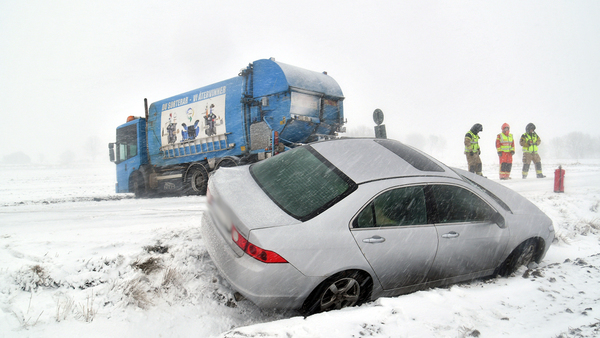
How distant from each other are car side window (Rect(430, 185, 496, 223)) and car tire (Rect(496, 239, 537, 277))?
58 cm

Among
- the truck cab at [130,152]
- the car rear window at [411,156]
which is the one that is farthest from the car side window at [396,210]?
the truck cab at [130,152]

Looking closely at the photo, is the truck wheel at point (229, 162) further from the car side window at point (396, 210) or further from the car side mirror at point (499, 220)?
the car side mirror at point (499, 220)

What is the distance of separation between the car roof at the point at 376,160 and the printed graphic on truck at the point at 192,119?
21.7ft

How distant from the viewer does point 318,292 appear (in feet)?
8.27

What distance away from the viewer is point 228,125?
31.3 feet

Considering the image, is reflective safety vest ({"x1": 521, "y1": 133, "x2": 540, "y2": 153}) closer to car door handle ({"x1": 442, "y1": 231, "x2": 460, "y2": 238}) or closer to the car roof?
the car roof

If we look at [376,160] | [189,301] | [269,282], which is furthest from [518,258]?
[189,301]

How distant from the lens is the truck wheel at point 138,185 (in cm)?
1156

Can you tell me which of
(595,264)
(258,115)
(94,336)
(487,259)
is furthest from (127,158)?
(595,264)

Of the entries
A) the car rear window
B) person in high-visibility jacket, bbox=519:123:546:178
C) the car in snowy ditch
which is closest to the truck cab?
the car in snowy ditch

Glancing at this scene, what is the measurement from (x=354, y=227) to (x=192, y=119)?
895 centimetres

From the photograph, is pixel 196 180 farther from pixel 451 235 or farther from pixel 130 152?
pixel 451 235

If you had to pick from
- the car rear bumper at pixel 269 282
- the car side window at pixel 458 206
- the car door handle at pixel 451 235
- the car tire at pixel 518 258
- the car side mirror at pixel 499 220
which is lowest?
the car tire at pixel 518 258

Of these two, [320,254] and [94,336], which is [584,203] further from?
[94,336]
